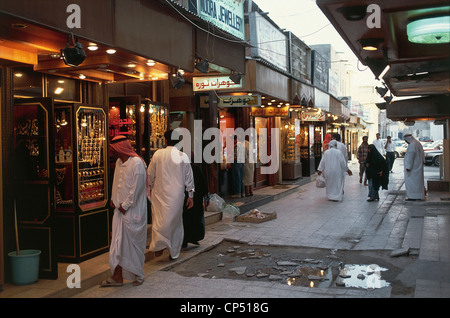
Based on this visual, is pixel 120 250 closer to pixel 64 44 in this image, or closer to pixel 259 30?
pixel 64 44

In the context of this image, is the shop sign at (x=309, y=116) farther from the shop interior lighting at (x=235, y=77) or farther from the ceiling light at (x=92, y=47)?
the ceiling light at (x=92, y=47)

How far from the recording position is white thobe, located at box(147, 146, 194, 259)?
6988 millimetres

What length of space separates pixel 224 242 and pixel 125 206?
124 inches

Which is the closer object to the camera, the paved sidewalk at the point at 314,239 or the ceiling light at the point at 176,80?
the paved sidewalk at the point at 314,239

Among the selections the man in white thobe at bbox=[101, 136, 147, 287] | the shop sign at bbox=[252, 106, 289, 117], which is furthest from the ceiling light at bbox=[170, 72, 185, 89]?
the shop sign at bbox=[252, 106, 289, 117]

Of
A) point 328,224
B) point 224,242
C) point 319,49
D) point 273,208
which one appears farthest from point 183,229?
point 319,49

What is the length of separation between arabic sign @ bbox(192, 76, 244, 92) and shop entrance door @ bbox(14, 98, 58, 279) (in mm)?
5634

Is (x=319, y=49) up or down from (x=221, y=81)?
up

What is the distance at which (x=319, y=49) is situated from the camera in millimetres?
31141

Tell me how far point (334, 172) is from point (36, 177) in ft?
31.6

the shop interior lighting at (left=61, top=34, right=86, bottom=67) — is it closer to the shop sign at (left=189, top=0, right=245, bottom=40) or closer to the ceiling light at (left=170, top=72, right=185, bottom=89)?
the ceiling light at (left=170, top=72, right=185, bottom=89)

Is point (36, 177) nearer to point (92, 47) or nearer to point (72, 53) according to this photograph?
point (72, 53)

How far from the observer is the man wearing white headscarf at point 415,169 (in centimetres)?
1302

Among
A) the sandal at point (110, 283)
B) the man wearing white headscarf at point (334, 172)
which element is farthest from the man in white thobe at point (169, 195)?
the man wearing white headscarf at point (334, 172)
